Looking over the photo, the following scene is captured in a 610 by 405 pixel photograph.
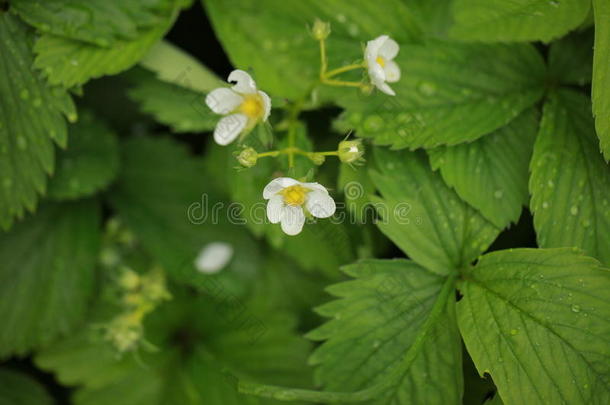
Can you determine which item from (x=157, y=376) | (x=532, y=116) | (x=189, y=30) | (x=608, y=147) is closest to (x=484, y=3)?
(x=532, y=116)

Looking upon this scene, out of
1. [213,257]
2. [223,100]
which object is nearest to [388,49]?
[223,100]

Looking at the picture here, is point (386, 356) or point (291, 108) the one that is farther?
point (291, 108)

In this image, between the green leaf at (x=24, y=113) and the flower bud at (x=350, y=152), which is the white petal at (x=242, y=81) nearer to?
the flower bud at (x=350, y=152)

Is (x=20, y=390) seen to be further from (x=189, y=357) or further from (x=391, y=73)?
(x=391, y=73)

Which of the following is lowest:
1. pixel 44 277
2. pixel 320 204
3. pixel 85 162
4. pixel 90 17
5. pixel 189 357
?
pixel 44 277

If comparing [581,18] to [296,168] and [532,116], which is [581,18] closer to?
[532,116]

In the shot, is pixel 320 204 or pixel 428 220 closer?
pixel 320 204

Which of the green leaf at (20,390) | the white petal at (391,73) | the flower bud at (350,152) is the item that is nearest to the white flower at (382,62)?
the white petal at (391,73)
